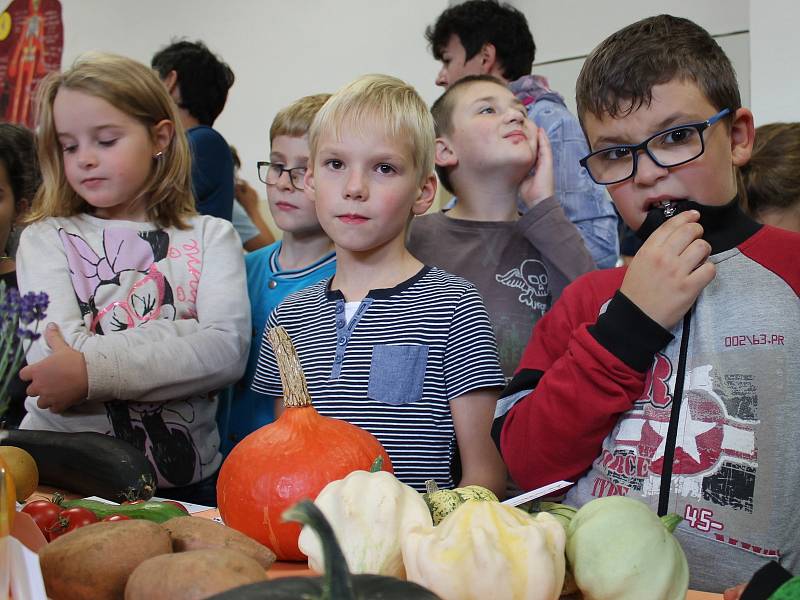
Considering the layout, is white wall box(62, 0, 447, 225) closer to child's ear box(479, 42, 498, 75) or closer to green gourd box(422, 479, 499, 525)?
child's ear box(479, 42, 498, 75)

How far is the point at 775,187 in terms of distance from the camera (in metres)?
2.13

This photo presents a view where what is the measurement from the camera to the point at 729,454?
1207mm

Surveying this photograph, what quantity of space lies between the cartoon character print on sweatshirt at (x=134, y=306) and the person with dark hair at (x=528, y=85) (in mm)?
1150

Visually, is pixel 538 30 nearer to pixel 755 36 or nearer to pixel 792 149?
pixel 755 36

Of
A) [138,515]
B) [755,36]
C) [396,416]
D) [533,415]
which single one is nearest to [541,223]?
[396,416]

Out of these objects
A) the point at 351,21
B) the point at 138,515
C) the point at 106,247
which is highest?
the point at 351,21

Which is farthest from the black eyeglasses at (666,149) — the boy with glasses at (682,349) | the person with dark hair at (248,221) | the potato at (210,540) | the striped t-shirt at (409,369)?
the person with dark hair at (248,221)

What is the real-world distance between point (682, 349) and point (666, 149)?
12.2 inches

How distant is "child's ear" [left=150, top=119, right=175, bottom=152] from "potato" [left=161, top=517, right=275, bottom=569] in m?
1.37

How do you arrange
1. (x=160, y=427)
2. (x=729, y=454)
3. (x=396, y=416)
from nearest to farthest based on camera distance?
(x=729, y=454) → (x=396, y=416) → (x=160, y=427)

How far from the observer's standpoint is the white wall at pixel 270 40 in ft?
14.9

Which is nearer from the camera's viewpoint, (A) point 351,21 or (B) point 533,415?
(B) point 533,415

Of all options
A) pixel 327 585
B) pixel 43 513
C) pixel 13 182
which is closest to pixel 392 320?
pixel 43 513

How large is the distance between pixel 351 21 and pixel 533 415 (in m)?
3.90
